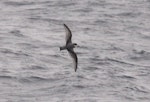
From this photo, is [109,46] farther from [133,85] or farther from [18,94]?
[18,94]

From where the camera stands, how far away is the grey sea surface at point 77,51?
22.2 metres

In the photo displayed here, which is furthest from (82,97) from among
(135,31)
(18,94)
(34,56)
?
(135,31)

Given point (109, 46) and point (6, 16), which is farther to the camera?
point (6, 16)

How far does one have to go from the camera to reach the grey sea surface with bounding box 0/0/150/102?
22203mm

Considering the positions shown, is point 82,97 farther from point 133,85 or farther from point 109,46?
point 109,46

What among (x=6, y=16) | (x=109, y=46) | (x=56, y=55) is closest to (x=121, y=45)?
(x=109, y=46)

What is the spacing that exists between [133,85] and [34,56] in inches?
173

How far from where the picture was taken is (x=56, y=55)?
25.9 m

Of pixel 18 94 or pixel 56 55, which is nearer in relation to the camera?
pixel 18 94

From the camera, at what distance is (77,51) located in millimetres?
26625

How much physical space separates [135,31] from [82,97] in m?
8.78

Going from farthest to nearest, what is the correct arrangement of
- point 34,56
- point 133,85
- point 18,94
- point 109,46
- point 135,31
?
point 135,31 → point 109,46 → point 34,56 → point 133,85 → point 18,94

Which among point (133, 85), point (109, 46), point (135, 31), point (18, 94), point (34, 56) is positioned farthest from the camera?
point (135, 31)

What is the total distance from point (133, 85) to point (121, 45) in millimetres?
4636
